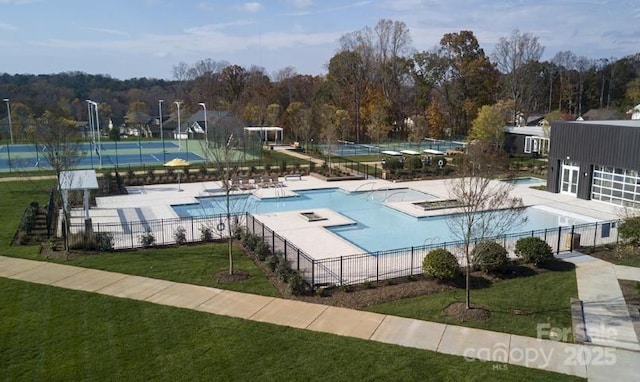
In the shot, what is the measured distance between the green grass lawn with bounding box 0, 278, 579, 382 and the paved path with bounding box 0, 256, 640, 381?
49cm

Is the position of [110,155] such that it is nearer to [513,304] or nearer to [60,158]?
[60,158]

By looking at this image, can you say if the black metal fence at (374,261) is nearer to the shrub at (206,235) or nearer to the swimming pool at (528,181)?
the shrub at (206,235)

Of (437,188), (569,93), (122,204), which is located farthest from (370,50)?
(122,204)

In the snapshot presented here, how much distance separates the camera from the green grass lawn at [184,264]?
15.6 metres

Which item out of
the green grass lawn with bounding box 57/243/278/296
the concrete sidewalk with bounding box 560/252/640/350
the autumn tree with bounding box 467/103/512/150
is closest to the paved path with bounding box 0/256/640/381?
the green grass lawn with bounding box 57/243/278/296

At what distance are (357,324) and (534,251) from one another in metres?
7.93

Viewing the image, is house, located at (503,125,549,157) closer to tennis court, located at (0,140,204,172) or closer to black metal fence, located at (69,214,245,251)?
tennis court, located at (0,140,204,172)

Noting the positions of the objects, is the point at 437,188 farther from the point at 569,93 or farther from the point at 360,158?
the point at 569,93

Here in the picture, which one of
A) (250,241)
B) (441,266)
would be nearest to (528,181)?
(441,266)

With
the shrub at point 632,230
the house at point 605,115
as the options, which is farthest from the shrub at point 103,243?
the house at point 605,115

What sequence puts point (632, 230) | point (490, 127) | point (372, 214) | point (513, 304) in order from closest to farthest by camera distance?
point (513, 304), point (632, 230), point (372, 214), point (490, 127)

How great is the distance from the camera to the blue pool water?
75.9 ft

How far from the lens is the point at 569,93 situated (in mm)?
89375

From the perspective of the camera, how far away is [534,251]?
57.6 feet
